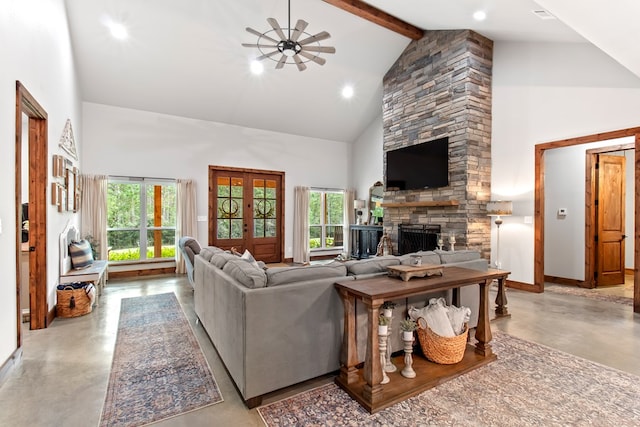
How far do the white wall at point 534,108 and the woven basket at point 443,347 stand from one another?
341 cm

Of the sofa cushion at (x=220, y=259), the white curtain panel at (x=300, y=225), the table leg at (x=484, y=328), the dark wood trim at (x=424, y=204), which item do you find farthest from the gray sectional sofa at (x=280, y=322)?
the white curtain panel at (x=300, y=225)

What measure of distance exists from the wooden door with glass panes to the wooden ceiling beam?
4043 millimetres

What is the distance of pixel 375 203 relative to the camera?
27.1 ft

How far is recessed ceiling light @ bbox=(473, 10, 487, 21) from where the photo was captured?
174 inches

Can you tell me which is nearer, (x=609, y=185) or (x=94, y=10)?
(x=94, y=10)

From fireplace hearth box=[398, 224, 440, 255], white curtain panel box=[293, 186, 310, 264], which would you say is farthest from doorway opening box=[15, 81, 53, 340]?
fireplace hearth box=[398, 224, 440, 255]

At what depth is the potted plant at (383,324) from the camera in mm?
2148

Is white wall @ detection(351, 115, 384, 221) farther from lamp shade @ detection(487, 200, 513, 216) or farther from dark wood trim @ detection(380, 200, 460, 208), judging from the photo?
lamp shade @ detection(487, 200, 513, 216)

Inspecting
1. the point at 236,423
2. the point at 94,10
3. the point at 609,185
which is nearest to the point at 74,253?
the point at 94,10

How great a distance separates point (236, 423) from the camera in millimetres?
1893

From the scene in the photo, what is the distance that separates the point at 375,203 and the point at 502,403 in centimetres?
637

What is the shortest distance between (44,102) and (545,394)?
5.35m

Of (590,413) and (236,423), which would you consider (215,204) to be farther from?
(590,413)

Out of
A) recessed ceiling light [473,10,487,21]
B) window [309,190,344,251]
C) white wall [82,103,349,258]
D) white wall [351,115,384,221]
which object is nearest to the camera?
recessed ceiling light [473,10,487,21]
